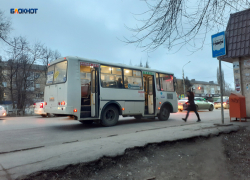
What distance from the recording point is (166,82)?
12.6 m

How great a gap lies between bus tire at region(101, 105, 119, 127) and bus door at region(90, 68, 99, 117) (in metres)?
0.51

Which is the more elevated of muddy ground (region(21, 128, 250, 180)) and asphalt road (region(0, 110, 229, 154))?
asphalt road (region(0, 110, 229, 154))

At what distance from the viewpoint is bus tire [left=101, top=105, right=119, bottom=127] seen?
922 cm

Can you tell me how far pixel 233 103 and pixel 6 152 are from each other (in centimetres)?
973

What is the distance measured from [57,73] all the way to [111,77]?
2.51 meters

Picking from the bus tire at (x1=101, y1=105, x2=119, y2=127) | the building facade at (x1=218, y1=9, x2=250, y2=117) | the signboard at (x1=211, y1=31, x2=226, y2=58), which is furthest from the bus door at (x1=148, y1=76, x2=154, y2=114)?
the building facade at (x1=218, y1=9, x2=250, y2=117)

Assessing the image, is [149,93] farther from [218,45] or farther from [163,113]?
[218,45]

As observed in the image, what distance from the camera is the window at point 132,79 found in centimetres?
1032

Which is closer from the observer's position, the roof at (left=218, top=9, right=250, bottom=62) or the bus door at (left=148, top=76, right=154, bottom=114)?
the roof at (left=218, top=9, right=250, bottom=62)

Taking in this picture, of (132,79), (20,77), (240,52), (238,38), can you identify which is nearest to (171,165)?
(132,79)

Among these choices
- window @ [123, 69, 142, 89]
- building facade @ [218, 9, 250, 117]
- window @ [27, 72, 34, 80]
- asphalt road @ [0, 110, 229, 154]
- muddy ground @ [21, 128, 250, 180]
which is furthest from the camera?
window @ [27, 72, 34, 80]

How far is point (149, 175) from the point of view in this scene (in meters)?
3.85

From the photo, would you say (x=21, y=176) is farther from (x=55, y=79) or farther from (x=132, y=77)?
(x=132, y=77)

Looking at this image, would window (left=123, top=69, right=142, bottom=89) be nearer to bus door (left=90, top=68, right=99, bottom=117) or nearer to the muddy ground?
bus door (left=90, top=68, right=99, bottom=117)
